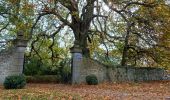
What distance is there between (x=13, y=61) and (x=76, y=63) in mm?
4545

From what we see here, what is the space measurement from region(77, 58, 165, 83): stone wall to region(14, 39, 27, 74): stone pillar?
182 inches

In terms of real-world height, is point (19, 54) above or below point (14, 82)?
above

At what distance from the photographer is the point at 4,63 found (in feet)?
74.4

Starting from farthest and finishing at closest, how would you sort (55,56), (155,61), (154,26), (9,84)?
1. (55,56)
2. (155,61)
3. (154,26)
4. (9,84)

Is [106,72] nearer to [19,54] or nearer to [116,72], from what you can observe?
[116,72]

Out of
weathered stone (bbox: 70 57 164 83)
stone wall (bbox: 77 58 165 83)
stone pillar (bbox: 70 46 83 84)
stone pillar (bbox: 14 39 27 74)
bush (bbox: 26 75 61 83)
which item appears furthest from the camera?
bush (bbox: 26 75 61 83)

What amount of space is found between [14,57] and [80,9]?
746 cm

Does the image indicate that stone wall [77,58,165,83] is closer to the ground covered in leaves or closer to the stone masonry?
the stone masonry

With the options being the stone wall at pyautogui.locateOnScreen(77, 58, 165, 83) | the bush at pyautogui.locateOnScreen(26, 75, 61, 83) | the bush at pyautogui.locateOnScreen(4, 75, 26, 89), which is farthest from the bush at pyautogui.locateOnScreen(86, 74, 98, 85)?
the bush at pyautogui.locateOnScreen(4, 75, 26, 89)

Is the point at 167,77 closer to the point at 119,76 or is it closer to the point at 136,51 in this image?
the point at 136,51

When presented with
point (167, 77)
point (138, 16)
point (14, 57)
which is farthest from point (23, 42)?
point (167, 77)

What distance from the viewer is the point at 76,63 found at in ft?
81.9

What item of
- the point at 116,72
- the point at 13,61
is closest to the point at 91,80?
the point at 116,72

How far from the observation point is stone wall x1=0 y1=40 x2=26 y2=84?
2203cm
